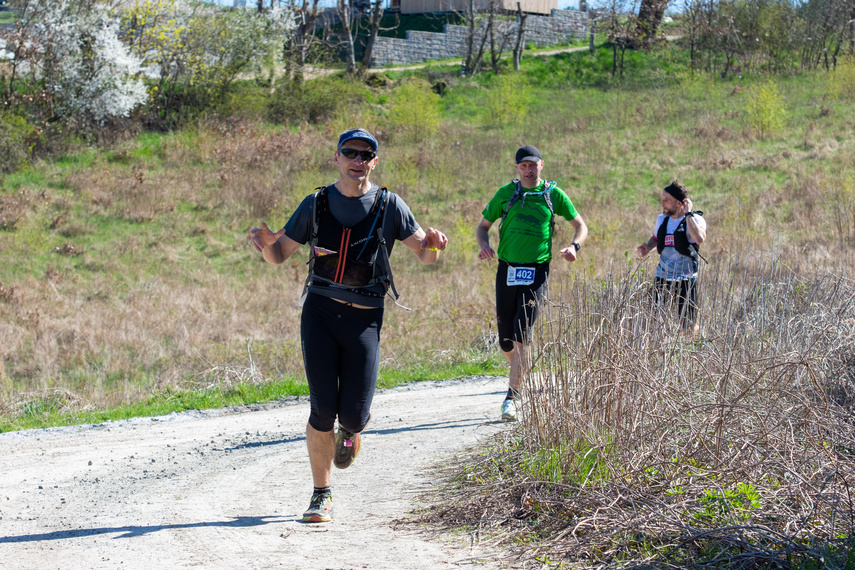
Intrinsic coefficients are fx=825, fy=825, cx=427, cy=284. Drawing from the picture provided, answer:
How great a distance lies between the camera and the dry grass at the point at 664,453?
3.76 m

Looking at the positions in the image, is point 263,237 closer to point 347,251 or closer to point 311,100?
point 347,251

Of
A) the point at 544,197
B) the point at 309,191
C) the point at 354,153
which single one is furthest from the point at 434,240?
the point at 309,191

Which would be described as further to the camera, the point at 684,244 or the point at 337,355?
the point at 684,244

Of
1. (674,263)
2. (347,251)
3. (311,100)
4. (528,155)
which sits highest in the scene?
(311,100)

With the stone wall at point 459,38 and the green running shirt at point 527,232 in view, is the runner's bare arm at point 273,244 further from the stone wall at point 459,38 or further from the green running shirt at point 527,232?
the stone wall at point 459,38

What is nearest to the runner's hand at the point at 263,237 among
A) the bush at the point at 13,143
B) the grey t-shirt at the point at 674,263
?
the grey t-shirt at the point at 674,263

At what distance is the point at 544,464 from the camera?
4652 millimetres

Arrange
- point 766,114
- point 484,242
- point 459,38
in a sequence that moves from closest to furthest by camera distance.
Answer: point 484,242, point 766,114, point 459,38

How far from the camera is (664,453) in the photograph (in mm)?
4406

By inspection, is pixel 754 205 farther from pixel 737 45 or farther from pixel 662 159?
pixel 737 45

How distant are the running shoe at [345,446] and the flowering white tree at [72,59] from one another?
77.2ft

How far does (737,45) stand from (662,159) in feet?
58.7

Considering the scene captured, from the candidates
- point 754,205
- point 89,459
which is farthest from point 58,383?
point 754,205

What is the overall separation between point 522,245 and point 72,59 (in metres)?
23.0
